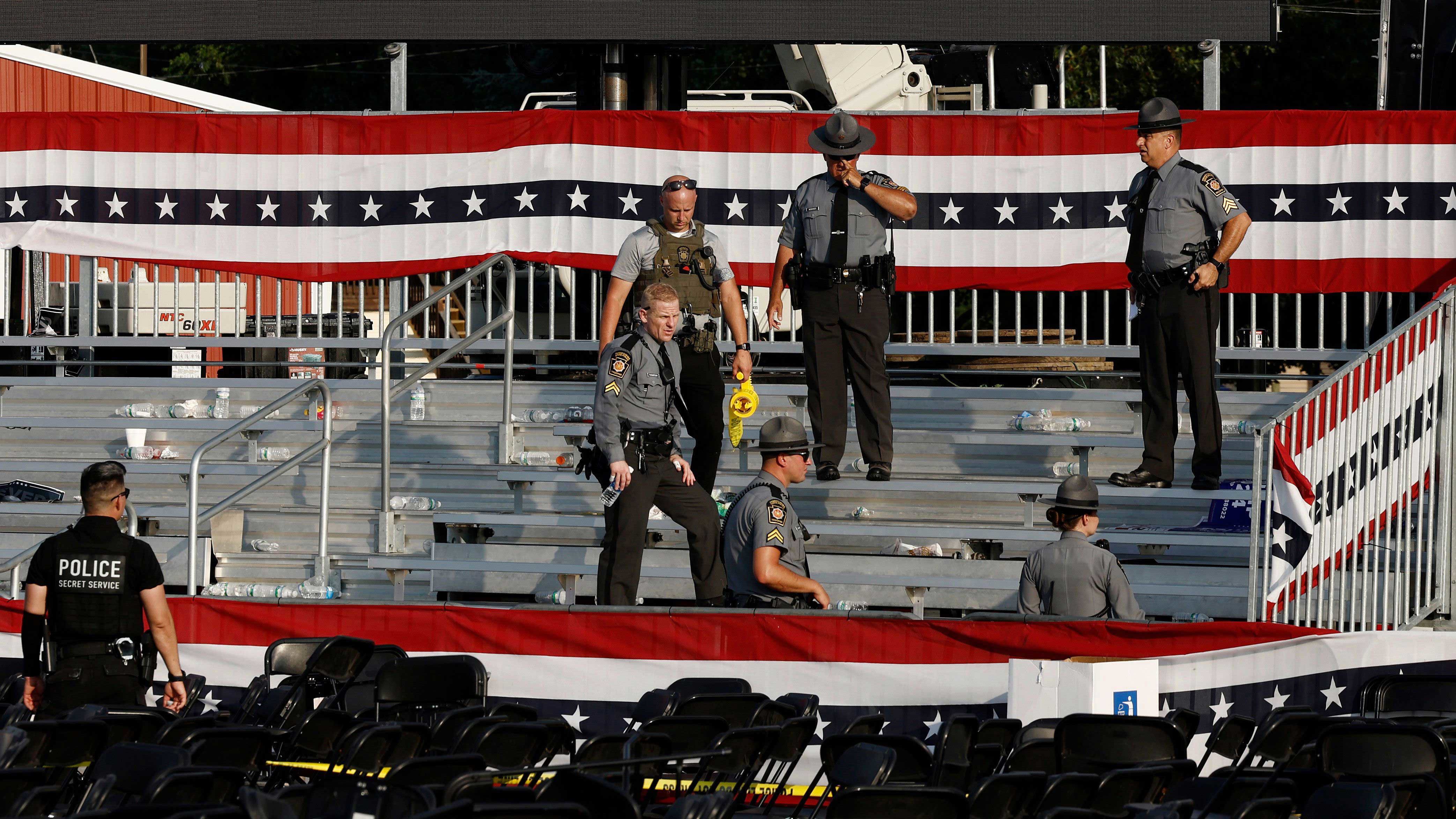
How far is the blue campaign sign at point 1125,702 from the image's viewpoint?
25.6 feet

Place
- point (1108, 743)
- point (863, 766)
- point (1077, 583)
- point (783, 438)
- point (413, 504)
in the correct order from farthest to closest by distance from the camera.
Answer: point (413, 504) < point (783, 438) < point (1077, 583) < point (1108, 743) < point (863, 766)

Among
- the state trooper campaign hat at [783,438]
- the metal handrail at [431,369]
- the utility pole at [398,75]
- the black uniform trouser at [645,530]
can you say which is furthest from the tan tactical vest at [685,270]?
the utility pole at [398,75]

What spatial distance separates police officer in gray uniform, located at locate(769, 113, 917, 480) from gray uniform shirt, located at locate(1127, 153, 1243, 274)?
128 cm

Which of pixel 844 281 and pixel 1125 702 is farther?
pixel 844 281

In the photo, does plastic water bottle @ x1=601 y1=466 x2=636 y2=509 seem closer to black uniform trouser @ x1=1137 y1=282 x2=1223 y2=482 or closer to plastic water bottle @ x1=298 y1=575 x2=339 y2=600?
plastic water bottle @ x1=298 y1=575 x2=339 y2=600

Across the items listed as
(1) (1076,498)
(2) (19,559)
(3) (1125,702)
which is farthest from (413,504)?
(3) (1125,702)

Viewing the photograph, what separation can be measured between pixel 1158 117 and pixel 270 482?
5368 mm

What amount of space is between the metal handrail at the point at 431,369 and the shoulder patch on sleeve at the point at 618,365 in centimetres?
232

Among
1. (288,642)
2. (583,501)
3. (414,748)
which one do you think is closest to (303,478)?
(583,501)

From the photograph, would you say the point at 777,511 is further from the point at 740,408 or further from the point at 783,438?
the point at 740,408

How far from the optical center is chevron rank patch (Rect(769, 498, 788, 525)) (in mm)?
8508

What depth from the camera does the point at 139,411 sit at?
1308 centimetres

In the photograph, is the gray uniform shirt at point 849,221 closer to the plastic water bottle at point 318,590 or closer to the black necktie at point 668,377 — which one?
the black necktie at point 668,377

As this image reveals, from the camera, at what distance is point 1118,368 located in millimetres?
14141
